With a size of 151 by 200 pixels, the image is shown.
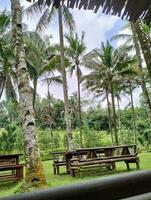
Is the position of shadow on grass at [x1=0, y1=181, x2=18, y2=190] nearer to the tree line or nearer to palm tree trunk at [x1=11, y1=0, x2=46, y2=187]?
palm tree trunk at [x1=11, y1=0, x2=46, y2=187]

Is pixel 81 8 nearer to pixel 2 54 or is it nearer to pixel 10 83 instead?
pixel 2 54

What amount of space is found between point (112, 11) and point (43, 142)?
104 feet

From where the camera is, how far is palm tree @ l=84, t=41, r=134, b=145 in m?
25.8

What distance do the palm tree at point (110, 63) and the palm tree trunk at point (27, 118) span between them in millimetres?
17300

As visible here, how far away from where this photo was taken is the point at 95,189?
46.7 inches

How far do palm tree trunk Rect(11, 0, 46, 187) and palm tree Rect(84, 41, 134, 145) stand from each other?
17.3m

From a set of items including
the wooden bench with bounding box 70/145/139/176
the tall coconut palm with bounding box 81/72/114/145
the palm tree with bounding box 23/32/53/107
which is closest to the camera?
the wooden bench with bounding box 70/145/139/176

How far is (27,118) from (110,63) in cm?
1858

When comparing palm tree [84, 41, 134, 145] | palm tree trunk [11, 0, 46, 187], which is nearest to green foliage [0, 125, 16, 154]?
palm tree [84, 41, 134, 145]

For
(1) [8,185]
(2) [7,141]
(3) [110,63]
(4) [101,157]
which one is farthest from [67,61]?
(1) [8,185]

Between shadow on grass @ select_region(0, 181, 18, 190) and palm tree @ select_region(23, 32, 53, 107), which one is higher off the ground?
palm tree @ select_region(23, 32, 53, 107)

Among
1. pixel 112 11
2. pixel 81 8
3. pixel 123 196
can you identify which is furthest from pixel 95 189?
pixel 112 11

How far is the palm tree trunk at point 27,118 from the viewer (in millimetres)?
7746

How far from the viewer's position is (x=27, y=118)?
318 inches
